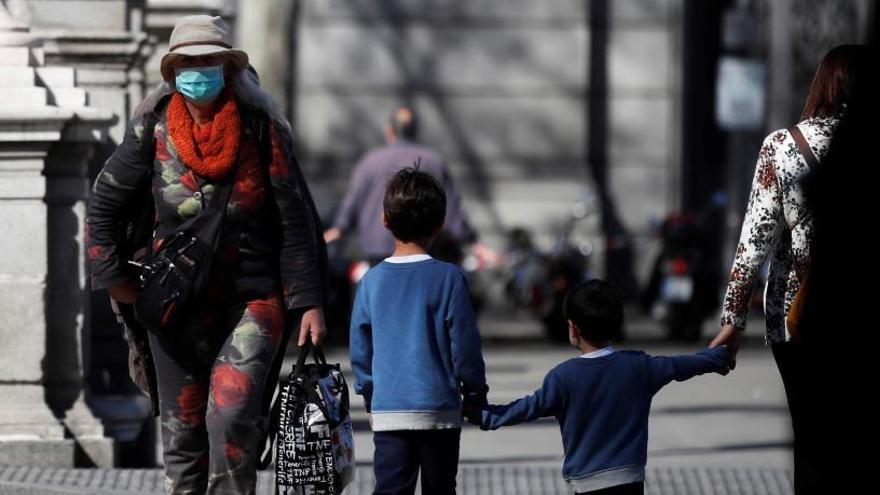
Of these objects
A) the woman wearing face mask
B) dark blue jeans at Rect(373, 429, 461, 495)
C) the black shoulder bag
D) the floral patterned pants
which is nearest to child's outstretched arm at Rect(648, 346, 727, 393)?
dark blue jeans at Rect(373, 429, 461, 495)

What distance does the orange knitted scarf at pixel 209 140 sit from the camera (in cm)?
625

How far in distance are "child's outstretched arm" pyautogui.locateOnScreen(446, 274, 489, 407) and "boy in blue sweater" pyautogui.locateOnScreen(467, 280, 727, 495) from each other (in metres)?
0.07

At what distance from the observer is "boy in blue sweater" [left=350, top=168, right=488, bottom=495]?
6.07 meters

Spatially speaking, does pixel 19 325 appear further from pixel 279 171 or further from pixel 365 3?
pixel 365 3

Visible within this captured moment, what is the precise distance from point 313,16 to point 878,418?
16.0 meters

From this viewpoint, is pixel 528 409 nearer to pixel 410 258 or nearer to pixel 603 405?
pixel 603 405

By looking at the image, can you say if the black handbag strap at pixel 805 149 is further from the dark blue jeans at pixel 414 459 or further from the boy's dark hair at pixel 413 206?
the dark blue jeans at pixel 414 459

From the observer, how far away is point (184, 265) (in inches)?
246

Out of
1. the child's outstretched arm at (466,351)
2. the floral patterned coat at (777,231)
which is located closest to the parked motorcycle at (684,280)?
the floral patterned coat at (777,231)

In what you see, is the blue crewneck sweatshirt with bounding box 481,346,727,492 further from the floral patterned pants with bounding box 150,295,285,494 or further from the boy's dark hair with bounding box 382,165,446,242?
the floral patterned pants with bounding box 150,295,285,494

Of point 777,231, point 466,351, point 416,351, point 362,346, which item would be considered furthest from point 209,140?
point 777,231

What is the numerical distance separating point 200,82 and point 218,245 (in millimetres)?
456

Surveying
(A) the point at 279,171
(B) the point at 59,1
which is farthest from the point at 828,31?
(A) the point at 279,171

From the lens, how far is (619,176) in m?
21.3
